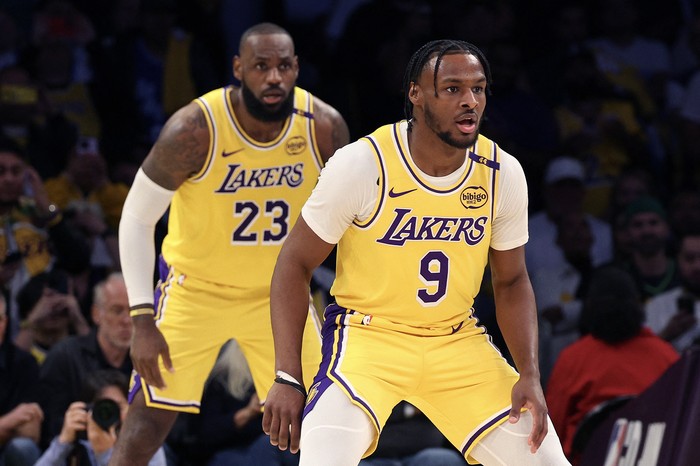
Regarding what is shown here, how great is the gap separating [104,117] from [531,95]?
2.85 metres

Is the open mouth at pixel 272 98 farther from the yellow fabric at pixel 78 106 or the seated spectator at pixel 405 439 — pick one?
the yellow fabric at pixel 78 106

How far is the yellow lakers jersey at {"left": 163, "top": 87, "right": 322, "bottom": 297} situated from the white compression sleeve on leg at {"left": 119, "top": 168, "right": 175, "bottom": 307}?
156 millimetres

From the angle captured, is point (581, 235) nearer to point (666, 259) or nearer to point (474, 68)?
point (666, 259)

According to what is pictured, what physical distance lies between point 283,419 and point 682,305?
4064mm

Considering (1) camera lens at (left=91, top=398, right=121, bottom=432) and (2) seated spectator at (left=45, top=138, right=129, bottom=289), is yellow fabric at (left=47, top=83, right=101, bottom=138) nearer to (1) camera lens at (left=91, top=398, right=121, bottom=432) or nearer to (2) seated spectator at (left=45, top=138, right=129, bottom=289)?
(2) seated spectator at (left=45, top=138, right=129, bottom=289)

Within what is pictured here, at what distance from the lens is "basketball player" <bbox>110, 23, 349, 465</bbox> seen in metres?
5.13

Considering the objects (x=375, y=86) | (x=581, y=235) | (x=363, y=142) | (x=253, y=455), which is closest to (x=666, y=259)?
(x=581, y=235)

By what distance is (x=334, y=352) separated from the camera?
410 cm

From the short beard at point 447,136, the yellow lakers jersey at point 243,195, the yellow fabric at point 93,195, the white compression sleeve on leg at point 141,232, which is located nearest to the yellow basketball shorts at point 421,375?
the short beard at point 447,136

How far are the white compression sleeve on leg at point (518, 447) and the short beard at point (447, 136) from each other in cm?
85

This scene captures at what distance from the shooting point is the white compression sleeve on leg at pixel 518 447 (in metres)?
3.96

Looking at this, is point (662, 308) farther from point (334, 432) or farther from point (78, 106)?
point (334, 432)

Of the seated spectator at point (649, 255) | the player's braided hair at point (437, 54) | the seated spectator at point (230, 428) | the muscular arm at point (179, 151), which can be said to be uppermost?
the player's braided hair at point (437, 54)

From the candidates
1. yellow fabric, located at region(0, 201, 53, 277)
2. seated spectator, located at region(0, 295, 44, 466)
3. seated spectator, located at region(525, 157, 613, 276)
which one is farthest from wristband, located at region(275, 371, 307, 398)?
seated spectator, located at region(525, 157, 613, 276)
